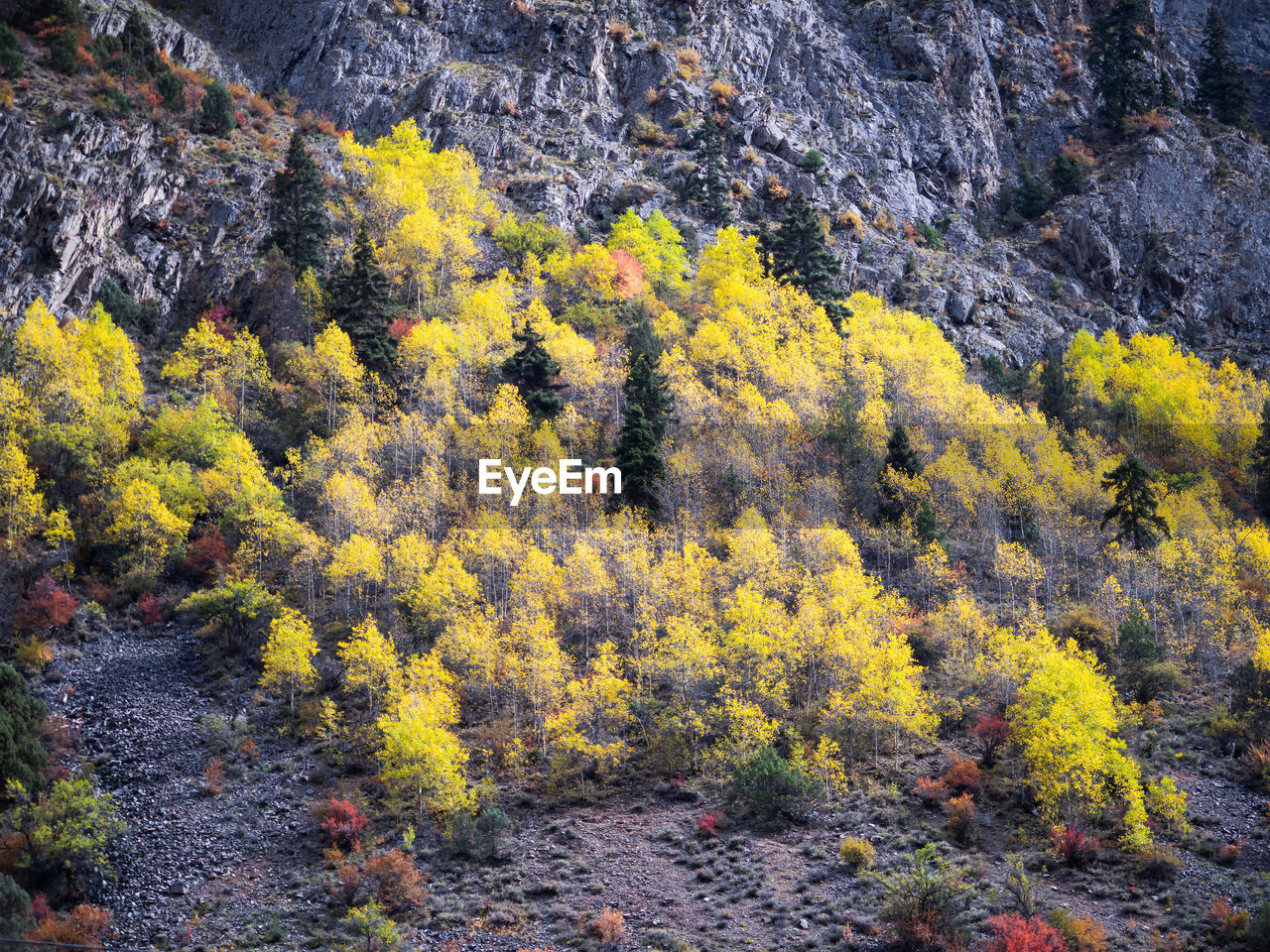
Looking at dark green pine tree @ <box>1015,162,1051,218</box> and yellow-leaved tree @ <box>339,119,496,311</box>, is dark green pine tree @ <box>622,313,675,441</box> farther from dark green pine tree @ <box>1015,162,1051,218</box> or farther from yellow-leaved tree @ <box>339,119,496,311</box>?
dark green pine tree @ <box>1015,162,1051,218</box>

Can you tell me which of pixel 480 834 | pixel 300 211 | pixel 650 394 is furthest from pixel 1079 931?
pixel 300 211

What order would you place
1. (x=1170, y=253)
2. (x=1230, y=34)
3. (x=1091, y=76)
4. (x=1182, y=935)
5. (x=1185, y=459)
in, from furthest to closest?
(x=1230, y=34), (x=1091, y=76), (x=1170, y=253), (x=1185, y=459), (x=1182, y=935)

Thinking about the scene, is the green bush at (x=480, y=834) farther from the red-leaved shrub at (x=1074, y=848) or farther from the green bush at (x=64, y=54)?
the green bush at (x=64, y=54)

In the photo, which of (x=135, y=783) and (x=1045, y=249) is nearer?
(x=135, y=783)

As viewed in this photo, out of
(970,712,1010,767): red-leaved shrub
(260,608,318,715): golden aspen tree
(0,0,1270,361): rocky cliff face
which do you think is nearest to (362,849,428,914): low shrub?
(260,608,318,715): golden aspen tree

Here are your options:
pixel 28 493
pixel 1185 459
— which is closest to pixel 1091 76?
pixel 1185 459

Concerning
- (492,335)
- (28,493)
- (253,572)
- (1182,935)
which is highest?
(492,335)

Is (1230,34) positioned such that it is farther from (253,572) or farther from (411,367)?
(253,572)

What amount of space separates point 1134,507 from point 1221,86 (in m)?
94.8

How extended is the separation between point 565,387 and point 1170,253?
8055 cm

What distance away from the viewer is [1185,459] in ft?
230

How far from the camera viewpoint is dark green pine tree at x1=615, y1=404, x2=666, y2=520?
180ft

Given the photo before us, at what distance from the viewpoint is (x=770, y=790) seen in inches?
1502

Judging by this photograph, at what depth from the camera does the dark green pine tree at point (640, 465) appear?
54.8m
